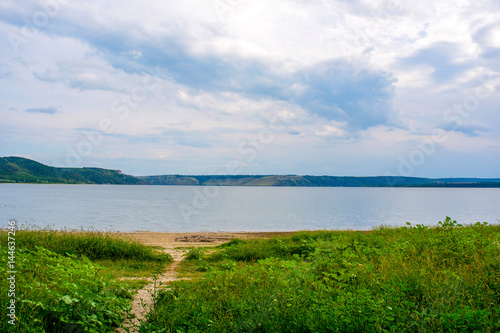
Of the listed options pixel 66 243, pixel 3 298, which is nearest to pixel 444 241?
pixel 3 298

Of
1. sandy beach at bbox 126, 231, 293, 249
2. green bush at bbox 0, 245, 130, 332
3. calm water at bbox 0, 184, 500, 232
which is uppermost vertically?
green bush at bbox 0, 245, 130, 332

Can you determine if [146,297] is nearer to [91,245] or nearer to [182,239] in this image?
[91,245]

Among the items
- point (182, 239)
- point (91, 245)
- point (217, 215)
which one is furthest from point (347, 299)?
point (217, 215)

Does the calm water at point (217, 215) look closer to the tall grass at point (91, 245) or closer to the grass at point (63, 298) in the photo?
the tall grass at point (91, 245)

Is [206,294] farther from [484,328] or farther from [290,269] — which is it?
[484,328]

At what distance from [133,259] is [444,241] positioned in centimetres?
1090

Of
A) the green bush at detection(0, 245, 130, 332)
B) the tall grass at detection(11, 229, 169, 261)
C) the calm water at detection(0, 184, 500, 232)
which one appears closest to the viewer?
the green bush at detection(0, 245, 130, 332)

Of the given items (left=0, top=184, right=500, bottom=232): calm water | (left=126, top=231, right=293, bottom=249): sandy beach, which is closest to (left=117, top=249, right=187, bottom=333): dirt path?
(left=126, top=231, right=293, bottom=249): sandy beach

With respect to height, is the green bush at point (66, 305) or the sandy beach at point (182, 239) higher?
the green bush at point (66, 305)

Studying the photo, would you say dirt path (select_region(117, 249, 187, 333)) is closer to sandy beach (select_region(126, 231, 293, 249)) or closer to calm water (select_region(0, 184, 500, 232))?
sandy beach (select_region(126, 231, 293, 249))

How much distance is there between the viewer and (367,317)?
197 inches

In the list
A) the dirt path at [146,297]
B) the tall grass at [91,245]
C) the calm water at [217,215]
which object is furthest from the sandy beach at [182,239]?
the calm water at [217,215]

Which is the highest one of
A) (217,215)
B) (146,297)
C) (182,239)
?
(146,297)

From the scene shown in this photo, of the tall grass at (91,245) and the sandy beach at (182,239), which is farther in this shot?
the sandy beach at (182,239)
